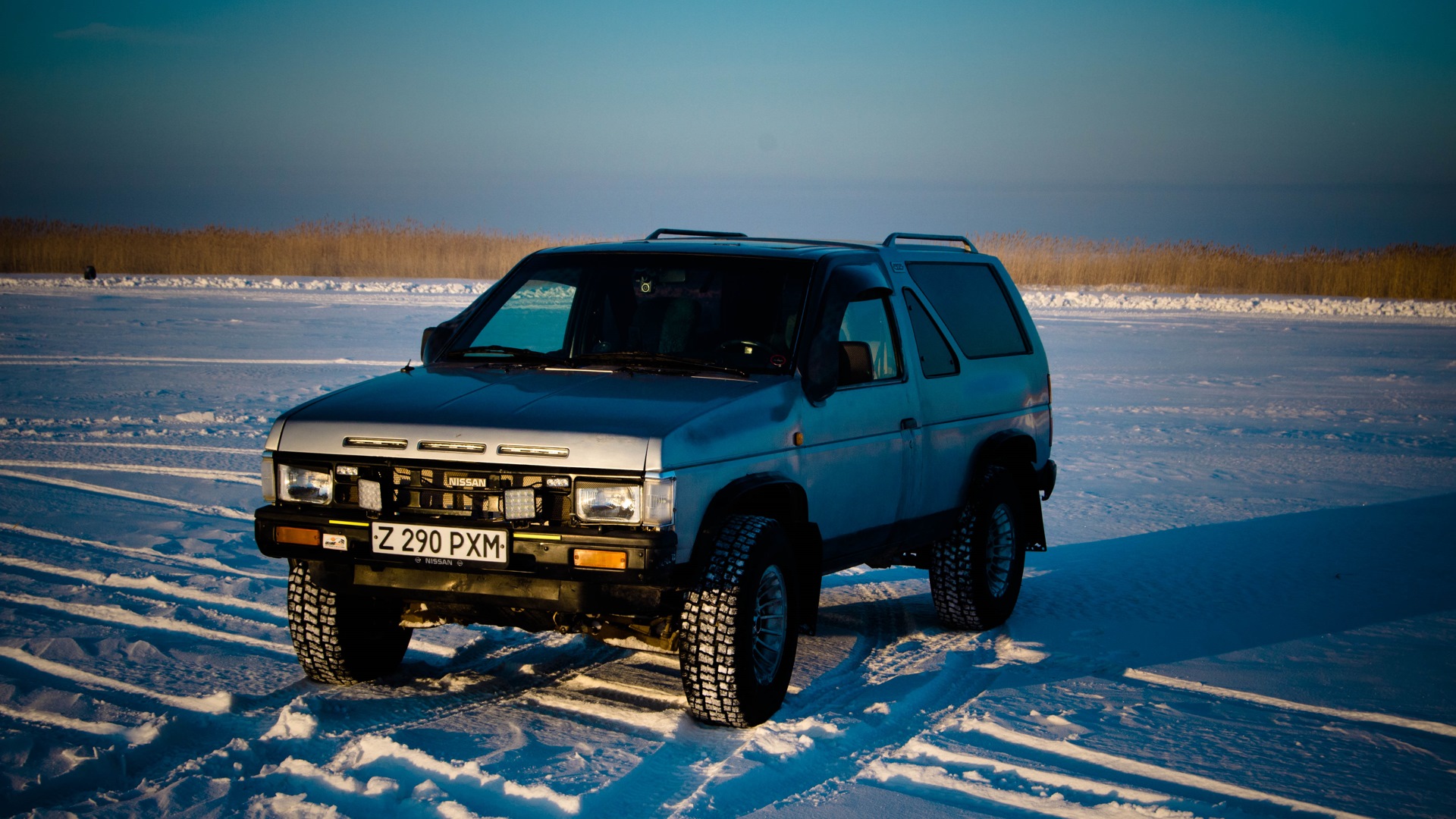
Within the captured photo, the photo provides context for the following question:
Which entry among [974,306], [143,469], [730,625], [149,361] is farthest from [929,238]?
[149,361]

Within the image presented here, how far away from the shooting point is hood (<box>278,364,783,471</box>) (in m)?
4.39

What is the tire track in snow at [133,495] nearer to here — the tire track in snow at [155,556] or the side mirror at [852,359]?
the tire track in snow at [155,556]

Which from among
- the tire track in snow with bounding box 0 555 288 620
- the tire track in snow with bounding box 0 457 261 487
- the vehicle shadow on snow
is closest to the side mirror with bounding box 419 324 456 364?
the tire track in snow with bounding box 0 555 288 620

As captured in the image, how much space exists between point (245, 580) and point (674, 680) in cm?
284

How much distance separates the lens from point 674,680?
561 cm

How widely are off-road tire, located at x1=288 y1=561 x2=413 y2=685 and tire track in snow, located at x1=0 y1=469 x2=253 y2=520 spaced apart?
3.70m

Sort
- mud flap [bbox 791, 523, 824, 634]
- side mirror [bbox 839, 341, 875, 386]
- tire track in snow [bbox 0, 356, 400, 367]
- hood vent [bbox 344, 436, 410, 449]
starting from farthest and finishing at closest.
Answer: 1. tire track in snow [bbox 0, 356, 400, 367]
2. side mirror [bbox 839, 341, 875, 386]
3. mud flap [bbox 791, 523, 824, 634]
4. hood vent [bbox 344, 436, 410, 449]

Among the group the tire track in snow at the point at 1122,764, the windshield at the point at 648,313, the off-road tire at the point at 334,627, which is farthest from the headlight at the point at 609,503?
the tire track in snow at the point at 1122,764

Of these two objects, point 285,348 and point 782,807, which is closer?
point 782,807

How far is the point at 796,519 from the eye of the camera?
519cm

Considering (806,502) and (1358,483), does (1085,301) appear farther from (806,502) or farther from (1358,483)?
(806,502)

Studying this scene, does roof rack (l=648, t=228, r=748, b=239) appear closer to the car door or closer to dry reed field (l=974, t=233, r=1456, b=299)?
the car door

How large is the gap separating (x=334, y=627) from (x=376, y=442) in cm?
97

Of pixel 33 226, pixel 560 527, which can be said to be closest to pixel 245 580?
pixel 560 527
